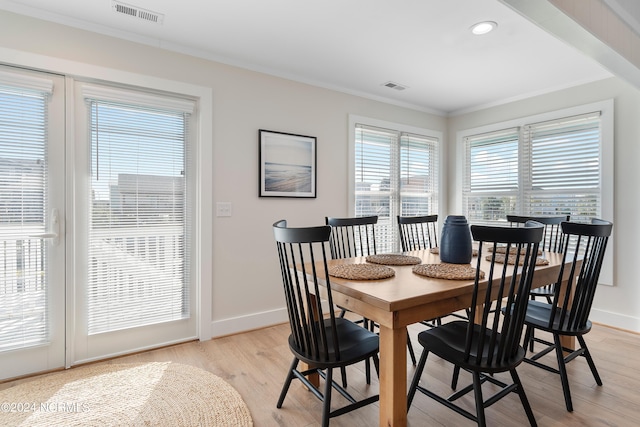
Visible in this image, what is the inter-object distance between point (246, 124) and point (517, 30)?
7.57ft

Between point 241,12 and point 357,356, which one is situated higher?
point 241,12

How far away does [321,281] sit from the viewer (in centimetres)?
173

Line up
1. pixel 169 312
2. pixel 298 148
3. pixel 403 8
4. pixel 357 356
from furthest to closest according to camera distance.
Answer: pixel 298 148 → pixel 169 312 → pixel 403 8 → pixel 357 356

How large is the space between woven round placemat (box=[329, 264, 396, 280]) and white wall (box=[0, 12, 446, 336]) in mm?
1347

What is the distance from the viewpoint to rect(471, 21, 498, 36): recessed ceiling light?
238 cm

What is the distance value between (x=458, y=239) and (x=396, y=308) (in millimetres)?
944

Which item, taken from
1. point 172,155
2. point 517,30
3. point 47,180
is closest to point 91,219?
point 47,180

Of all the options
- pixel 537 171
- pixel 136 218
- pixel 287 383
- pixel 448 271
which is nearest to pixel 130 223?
pixel 136 218

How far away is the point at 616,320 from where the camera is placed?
3.21 meters

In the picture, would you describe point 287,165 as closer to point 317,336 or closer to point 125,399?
point 317,336

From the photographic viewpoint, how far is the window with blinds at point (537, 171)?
11.1ft

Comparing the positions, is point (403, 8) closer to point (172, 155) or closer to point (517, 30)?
point (517, 30)

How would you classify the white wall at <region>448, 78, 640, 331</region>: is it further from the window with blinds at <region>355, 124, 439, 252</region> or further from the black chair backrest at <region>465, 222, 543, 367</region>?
the black chair backrest at <region>465, 222, 543, 367</region>

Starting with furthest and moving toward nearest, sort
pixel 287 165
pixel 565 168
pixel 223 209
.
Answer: pixel 565 168 < pixel 287 165 < pixel 223 209
